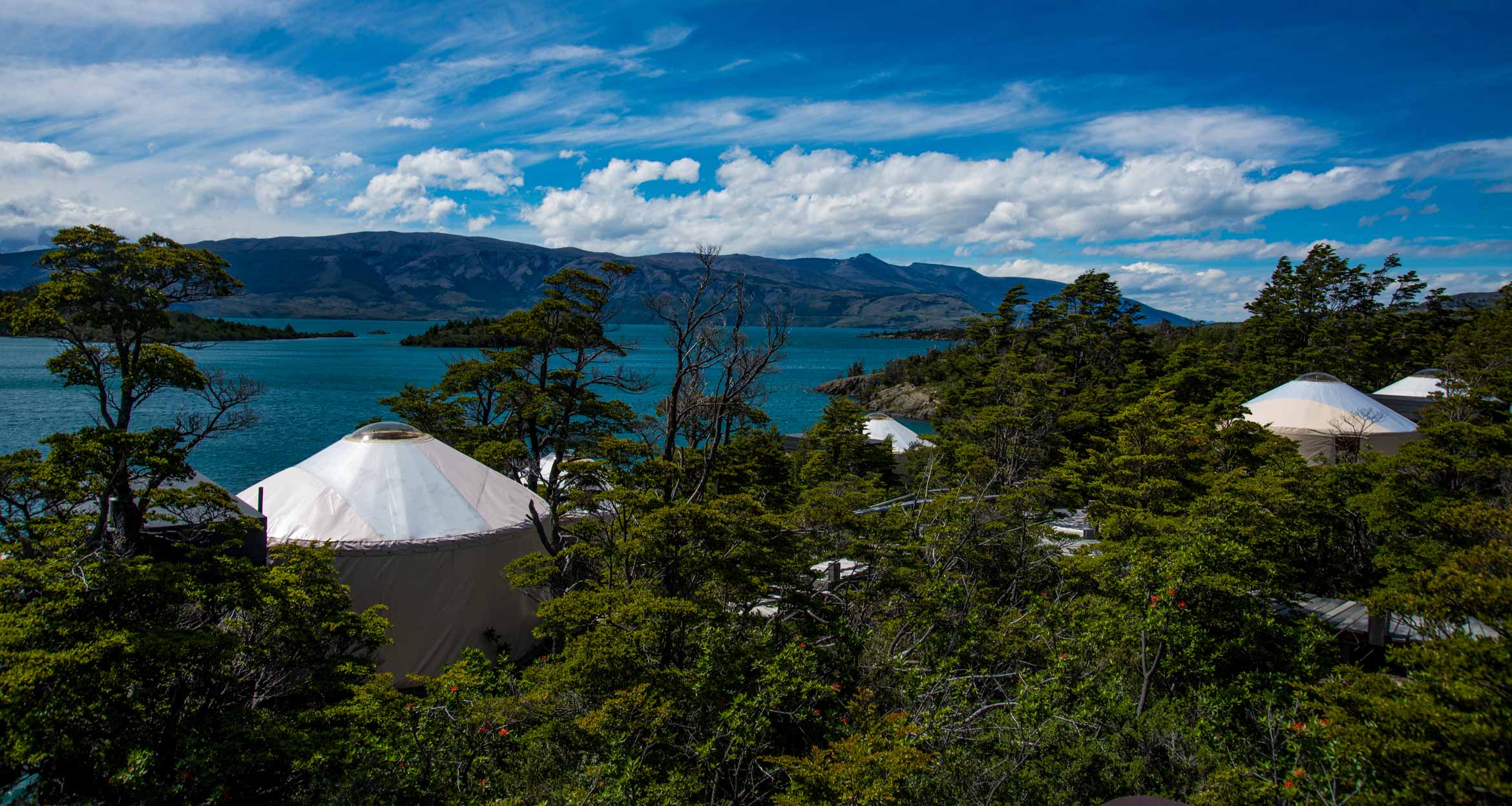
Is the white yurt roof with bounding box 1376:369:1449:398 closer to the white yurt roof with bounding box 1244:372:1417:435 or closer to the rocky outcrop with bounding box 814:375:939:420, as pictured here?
the white yurt roof with bounding box 1244:372:1417:435

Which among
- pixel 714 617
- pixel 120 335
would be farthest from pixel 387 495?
pixel 714 617

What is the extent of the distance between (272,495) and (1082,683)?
52.2ft

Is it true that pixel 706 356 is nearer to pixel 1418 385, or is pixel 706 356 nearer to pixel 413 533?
pixel 413 533

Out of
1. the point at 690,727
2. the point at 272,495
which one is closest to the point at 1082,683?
the point at 690,727

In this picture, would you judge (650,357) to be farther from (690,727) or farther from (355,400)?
(690,727)

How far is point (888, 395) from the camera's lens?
8162 cm

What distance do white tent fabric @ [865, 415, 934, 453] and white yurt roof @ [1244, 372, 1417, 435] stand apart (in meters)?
13.4

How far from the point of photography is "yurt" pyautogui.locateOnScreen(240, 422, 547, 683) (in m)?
14.3

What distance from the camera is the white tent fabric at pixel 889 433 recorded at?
110 ft

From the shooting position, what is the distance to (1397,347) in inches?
1754

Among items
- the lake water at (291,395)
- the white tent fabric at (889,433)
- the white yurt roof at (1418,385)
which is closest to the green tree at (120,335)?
the lake water at (291,395)

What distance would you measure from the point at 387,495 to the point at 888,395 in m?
70.5

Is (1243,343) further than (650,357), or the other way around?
(650,357)

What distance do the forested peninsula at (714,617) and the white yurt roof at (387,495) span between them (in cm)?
10
